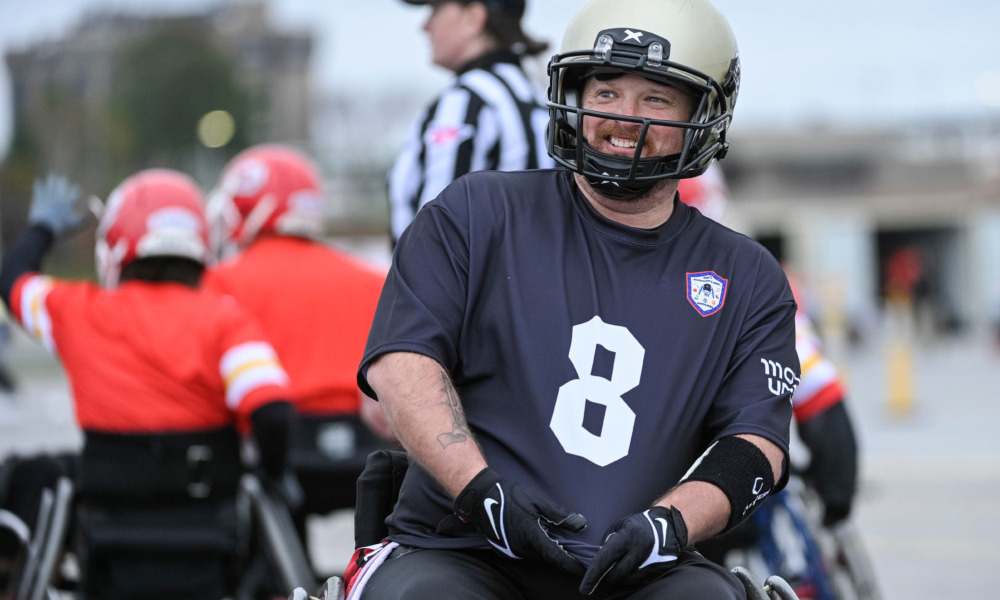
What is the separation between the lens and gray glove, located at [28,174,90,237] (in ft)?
16.7

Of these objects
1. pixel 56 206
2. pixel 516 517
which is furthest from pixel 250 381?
pixel 516 517

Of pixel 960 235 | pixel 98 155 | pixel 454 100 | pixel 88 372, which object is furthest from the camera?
pixel 960 235

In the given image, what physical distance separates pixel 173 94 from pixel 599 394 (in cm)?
5408

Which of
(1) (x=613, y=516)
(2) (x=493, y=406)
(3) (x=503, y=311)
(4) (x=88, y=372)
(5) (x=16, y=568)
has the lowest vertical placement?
(5) (x=16, y=568)

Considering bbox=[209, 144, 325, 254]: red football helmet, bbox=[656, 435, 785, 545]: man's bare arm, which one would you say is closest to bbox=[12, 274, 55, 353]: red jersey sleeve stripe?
bbox=[209, 144, 325, 254]: red football helmet

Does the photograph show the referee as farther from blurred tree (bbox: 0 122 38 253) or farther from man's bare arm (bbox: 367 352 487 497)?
blurred tree (bbox: 0 122 38 253)

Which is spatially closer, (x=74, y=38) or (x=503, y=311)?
(x=503, y=311)

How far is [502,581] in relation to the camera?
2.54 metres

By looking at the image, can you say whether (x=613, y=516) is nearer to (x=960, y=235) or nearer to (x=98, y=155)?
(x=98, y=155)

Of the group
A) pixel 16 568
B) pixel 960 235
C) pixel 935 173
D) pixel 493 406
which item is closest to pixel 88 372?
pixel 16 568

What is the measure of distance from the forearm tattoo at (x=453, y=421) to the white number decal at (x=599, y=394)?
18 cm

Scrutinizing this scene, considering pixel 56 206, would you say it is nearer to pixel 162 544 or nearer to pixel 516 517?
pixel 162 544

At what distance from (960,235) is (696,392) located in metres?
51.8

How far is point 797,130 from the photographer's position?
58844 millimetres
